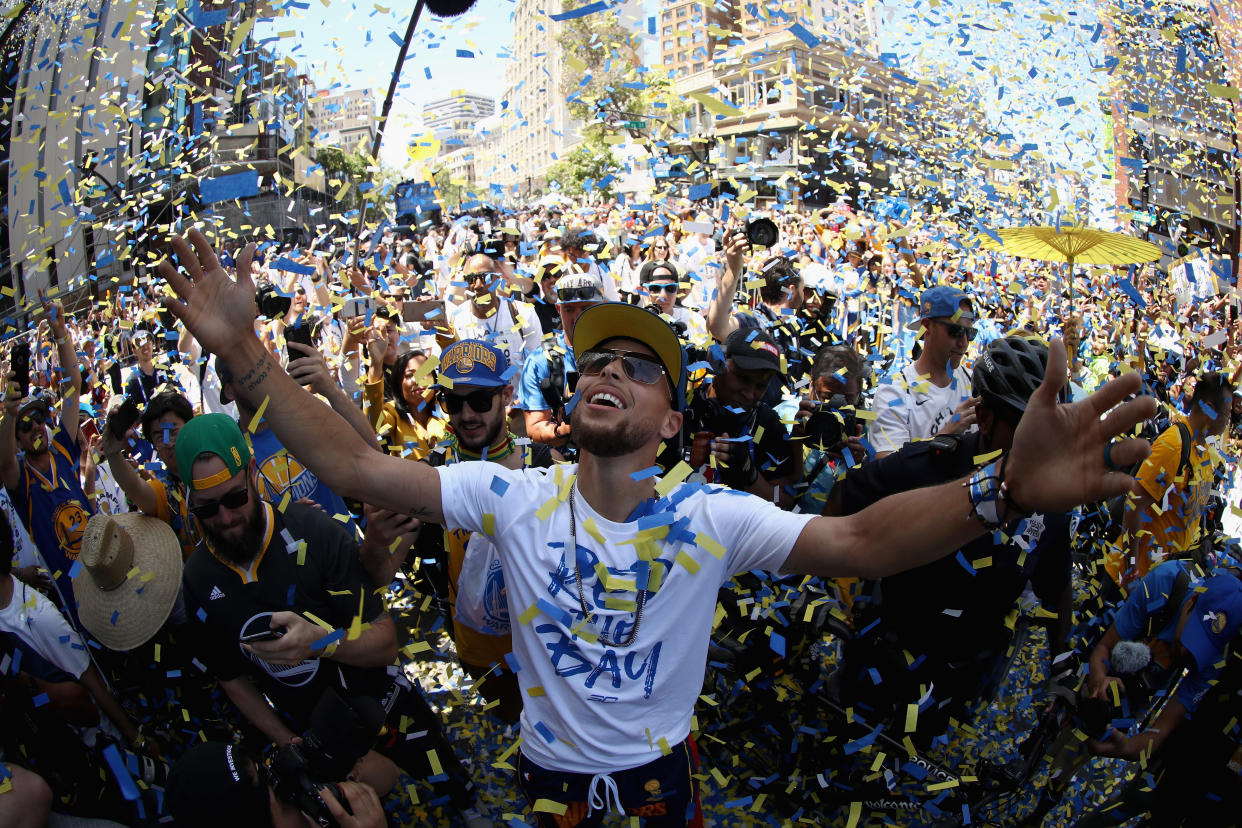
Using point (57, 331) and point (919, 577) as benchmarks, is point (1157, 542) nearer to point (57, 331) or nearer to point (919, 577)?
point (919, 577)

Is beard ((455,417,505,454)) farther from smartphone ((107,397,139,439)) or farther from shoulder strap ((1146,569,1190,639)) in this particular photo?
shoulder strap ((1146,569,1190,639))

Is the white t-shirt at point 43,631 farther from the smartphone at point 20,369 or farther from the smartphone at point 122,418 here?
the smartphone at point 20,369

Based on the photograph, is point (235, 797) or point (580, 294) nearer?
point (235, 797)

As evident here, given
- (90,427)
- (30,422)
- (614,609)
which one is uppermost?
(30,422)

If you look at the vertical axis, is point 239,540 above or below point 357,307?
below

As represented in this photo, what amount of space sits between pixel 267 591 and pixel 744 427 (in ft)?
7.78

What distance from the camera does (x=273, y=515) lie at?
3.06 metres

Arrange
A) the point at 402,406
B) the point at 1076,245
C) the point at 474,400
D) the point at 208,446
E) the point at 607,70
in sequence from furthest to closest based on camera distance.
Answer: the point at 607,70, the point at 1076,245, the point at 402,406, the point at 474,400, the point at 208,446

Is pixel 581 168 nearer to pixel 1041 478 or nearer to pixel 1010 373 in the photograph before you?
pixel 1010 373

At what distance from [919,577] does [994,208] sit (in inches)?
267

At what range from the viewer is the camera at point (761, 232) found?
5.14 metres

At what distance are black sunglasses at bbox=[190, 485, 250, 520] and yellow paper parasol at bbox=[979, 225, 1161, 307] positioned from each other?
5.19 metres

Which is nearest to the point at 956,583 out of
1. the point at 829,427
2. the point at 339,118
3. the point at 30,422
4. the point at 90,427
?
the point at 829,427

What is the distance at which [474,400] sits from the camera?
341 centimetres
